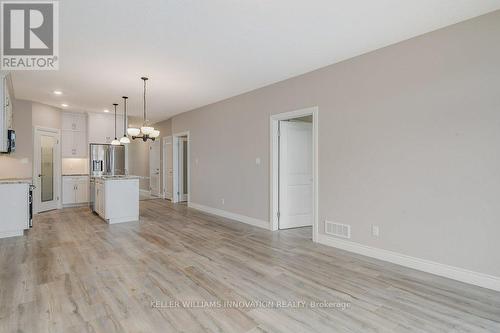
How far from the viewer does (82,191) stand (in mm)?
8203

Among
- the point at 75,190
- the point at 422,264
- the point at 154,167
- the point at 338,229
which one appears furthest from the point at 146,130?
the point at 154,167

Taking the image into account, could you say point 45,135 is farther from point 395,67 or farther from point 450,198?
point 450,198

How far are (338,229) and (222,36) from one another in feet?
10.3

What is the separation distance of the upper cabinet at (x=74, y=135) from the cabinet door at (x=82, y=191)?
82 cm

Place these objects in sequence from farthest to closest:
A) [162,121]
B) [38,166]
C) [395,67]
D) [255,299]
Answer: [162,121] < [38,166] < [395,67] < [255,299]

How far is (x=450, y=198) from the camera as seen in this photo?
3.05 m

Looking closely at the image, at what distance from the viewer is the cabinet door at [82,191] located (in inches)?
320

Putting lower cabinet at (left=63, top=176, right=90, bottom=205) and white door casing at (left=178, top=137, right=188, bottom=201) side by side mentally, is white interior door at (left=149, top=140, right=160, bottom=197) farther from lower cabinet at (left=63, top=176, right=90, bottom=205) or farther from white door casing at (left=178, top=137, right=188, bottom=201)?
lower cabinet at (left=63, top=176, right=90, bottom=205)

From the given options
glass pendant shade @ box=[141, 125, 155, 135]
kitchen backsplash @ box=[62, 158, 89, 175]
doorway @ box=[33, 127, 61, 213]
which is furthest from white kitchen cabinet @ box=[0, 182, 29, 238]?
kitchen backsplash @ box=[62, 158, 89, 175]

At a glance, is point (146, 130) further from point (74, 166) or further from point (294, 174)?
point (74, 166)

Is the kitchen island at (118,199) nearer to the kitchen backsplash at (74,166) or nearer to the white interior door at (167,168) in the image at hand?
the kitchen backsplash at (74,166)

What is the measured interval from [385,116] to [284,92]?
1970 millimetres

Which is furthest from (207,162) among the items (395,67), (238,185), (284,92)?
(395,67)

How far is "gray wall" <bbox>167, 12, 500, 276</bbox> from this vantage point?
2830 mm
